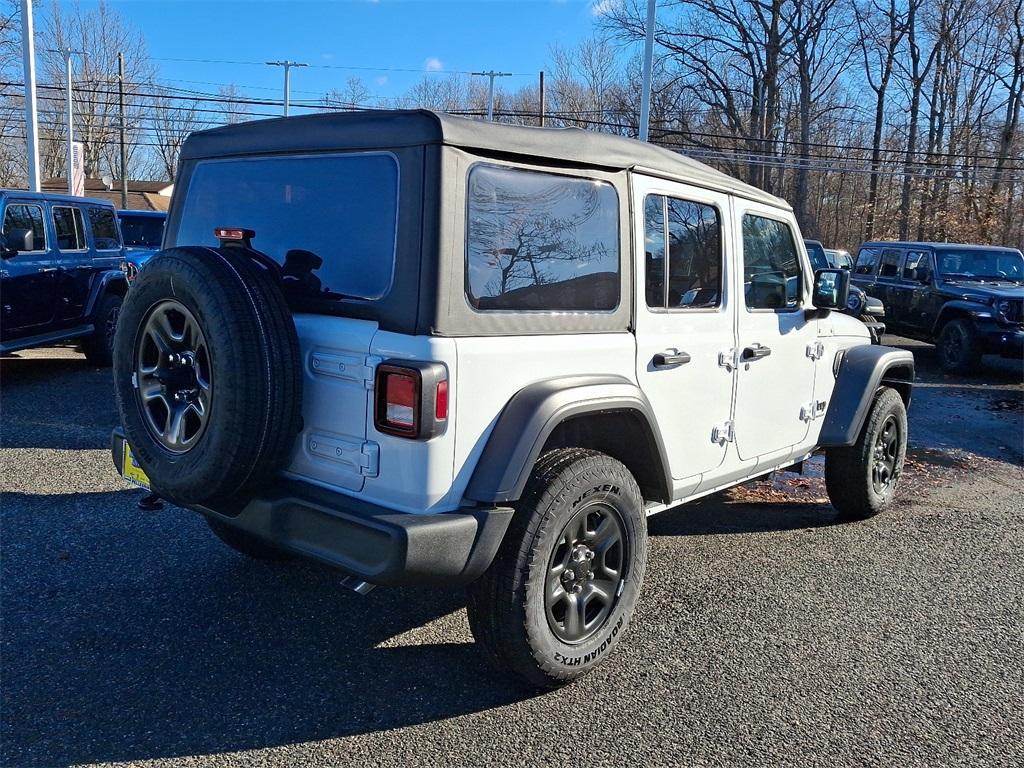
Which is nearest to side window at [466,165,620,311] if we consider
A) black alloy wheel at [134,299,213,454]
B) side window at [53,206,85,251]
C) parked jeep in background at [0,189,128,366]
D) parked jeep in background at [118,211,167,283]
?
black alloy wheel at [134,299,213,454]

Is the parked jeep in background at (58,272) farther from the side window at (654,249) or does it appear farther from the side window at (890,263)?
the side window at (890,263)

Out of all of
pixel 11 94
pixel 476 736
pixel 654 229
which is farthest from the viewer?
pixel 11 94

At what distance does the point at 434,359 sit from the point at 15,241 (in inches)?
283

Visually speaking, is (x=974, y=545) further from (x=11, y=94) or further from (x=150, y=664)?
(x=11, y=94)

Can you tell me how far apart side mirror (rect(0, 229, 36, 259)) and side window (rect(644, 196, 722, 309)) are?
7.05m

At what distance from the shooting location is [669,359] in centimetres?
349

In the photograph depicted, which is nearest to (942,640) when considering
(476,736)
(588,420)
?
(588,420)

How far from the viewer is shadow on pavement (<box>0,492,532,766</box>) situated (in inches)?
110

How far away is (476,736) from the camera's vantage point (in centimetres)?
283

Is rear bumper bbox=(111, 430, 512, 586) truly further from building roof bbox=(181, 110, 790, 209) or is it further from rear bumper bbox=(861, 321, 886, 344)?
rear bumper bbox=(861, 321, 886, 344)

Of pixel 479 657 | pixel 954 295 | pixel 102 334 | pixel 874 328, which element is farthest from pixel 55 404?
pixel 954 295

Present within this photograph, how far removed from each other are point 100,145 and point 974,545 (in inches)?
2233

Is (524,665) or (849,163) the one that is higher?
(849,163)

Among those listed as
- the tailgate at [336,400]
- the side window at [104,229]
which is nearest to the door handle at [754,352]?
the tailgate at [336,400]
